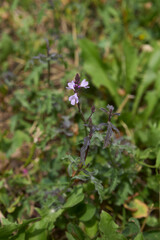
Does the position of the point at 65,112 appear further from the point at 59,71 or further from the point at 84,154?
the point at 84,154

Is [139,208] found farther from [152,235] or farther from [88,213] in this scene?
[88,213]

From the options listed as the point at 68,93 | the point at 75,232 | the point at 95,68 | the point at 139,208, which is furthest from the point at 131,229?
the point at 95,68

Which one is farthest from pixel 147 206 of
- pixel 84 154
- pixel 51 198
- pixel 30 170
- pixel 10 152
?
pixel 10 152

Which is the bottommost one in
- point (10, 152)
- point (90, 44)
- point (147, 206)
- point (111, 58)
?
point (147, 206)

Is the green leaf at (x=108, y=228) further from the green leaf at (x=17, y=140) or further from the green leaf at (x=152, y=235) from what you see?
the green leaf at (x=17, y=140)

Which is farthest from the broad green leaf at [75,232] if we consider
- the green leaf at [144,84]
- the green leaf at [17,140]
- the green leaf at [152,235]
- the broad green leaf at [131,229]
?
the green leaf at [144,84]
